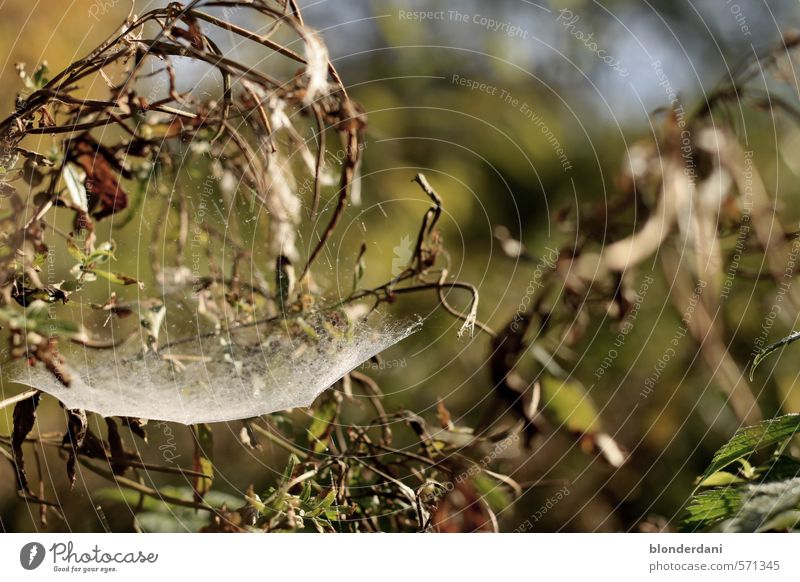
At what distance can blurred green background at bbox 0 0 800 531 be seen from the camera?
870 millimetres

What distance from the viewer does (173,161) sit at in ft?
2.31

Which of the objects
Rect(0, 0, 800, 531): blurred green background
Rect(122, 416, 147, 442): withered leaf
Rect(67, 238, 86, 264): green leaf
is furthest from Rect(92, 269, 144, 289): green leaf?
Rect(0, 0, 800, 531): blurred green background

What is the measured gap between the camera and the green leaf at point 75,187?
629mm

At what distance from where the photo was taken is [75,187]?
634 millimetres

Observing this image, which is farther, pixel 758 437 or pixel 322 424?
pixel 322 424

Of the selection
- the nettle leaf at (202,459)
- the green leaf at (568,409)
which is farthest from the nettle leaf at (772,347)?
the nettle leaf at (202,459)

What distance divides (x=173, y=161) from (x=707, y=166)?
22.9 inches

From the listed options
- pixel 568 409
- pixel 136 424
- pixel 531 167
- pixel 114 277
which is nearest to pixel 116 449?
pixel 136 424

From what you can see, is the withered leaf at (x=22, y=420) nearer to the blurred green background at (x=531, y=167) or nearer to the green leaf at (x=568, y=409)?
the blurred green background at (x=531, y=167)

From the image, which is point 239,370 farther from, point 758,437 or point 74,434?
point 758,437

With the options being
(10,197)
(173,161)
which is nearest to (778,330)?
(173,161)

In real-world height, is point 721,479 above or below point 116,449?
below
